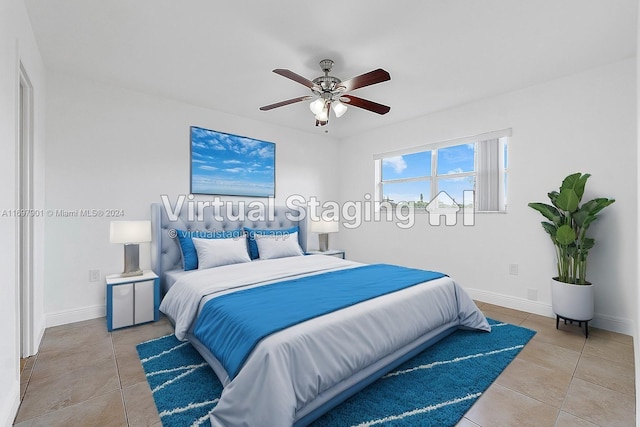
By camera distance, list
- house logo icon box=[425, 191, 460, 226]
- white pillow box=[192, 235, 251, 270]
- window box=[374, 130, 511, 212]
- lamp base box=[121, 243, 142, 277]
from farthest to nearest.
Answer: house logo icon box=[425, 191, 460, 226]
window box=[374, 130, 511, 212]
white pillow box=[192, 235, 251, 270]
lamp base box=[121, 243, 142, 277]

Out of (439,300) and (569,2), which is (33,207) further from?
(569,2)

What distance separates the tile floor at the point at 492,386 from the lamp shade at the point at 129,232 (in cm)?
88

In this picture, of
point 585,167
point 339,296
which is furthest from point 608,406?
point 585,167

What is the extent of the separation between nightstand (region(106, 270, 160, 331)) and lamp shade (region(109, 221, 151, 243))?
1.29 ft

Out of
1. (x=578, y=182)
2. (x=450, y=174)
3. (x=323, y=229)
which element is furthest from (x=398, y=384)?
(x=450, y=174)

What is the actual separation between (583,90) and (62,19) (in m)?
4.56

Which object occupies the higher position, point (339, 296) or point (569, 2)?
point (569, 2)

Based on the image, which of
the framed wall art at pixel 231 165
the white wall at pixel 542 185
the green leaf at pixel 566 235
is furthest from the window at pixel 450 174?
the framed wall art at pixel 231 165

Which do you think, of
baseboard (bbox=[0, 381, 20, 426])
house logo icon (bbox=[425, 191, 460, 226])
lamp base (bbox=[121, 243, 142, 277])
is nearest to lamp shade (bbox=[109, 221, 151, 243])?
lamp base (bbox=[121, 243, 142, 277])

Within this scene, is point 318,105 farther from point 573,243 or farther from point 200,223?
point 573,243

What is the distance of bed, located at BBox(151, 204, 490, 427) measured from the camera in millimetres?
1487

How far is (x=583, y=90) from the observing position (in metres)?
2.99

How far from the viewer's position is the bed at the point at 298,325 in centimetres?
149

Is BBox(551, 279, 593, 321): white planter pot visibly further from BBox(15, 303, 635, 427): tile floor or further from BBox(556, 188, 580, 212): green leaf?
BBox(556, 188, 580, 212): green leaf
